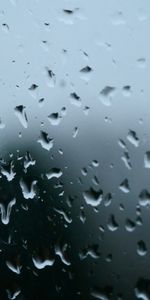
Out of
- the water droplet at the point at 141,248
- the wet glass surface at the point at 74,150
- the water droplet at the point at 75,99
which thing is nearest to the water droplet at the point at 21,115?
the wet glass surface at the point at 74,150

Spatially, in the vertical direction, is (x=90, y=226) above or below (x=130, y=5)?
below

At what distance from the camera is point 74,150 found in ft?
2.94

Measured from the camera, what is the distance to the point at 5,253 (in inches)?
34.4

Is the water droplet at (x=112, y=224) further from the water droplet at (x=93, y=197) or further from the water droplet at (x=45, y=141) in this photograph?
the water droplet at (x=45, y=141)

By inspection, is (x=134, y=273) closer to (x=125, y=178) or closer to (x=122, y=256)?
(x=122, y=256)

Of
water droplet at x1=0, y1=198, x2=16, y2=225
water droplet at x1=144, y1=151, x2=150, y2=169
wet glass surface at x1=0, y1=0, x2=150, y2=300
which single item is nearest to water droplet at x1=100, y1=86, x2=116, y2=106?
wet glass surface at x1=0, y1=0, x2=150, y2=300

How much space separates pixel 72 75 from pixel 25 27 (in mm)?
157

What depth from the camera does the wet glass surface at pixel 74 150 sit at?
2.66 ft

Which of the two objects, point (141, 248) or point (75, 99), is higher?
point (75, 99)

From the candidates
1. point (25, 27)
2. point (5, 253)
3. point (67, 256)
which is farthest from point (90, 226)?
point (25, 27)

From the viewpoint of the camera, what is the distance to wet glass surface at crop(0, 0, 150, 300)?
0.81 meters

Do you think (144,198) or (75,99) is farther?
(75,99)

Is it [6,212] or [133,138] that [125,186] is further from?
[6,212]

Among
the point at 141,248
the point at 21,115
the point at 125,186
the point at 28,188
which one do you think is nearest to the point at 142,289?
the point at 141,248
